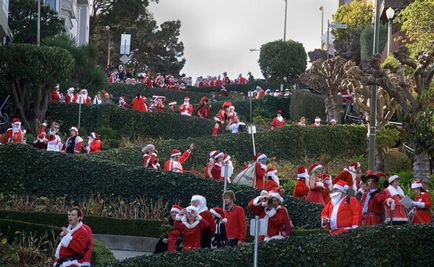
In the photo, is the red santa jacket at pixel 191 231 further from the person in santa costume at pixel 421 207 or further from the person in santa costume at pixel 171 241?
the person in santa costume at pixel 421 207

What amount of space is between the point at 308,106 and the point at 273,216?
38.1 metres

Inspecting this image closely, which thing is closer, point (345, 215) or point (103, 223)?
point (345, 215)

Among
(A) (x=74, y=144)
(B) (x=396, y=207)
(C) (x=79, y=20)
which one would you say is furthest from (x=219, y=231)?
(C) (x=79, y=20)

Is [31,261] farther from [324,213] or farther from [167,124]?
[167,124]

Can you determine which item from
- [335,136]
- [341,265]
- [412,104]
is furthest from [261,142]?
[341,265]

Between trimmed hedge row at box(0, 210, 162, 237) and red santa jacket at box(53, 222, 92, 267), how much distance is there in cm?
736

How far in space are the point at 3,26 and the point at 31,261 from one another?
92.6 ft

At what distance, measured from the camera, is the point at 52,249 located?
19.4 m

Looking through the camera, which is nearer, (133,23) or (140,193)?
(140,193)

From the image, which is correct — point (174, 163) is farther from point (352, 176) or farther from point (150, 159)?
point (352, 176)

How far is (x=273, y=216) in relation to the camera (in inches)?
702

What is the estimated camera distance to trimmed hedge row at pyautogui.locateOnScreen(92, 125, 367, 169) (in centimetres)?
3600

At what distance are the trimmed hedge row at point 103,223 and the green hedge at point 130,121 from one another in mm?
17652

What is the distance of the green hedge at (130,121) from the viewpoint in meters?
42.0
